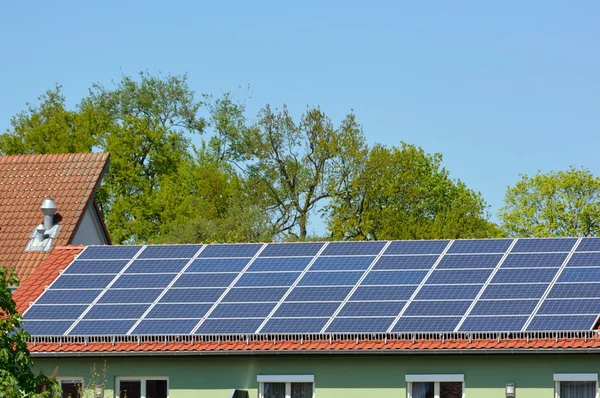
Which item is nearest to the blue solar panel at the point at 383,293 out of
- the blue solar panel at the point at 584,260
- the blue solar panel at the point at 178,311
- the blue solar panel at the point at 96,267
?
the blue solar panel at the point at 178,311

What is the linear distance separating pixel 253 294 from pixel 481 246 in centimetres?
544

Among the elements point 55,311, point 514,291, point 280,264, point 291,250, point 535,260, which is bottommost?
point 55,311

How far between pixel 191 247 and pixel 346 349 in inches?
285

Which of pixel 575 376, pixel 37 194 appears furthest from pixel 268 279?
pixel 37 194

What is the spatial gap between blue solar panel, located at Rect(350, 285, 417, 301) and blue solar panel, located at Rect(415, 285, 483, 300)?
295 millimetres

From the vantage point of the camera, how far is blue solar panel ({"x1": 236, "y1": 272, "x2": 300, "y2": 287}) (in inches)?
1346

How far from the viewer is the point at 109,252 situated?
122 ft

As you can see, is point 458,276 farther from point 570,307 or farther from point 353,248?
point 353,248

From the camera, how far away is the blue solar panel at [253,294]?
33531mm

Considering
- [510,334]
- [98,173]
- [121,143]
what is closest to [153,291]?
[510,334]

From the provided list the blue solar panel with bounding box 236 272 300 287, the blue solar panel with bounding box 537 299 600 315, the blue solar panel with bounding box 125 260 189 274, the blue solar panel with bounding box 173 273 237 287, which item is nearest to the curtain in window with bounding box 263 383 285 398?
the blue solar panel with bounding box 236 272 300 287

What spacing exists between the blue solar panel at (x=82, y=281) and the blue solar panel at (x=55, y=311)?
1099 millimetres

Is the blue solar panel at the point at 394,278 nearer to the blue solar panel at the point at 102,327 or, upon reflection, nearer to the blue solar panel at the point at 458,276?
the blue solar panel at the point at 458,276

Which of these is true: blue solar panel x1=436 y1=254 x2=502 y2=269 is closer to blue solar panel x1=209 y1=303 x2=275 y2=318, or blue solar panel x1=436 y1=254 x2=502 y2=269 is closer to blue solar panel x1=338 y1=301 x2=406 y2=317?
blue solar panel x1=338 y1=301 x2=406 y2=317
